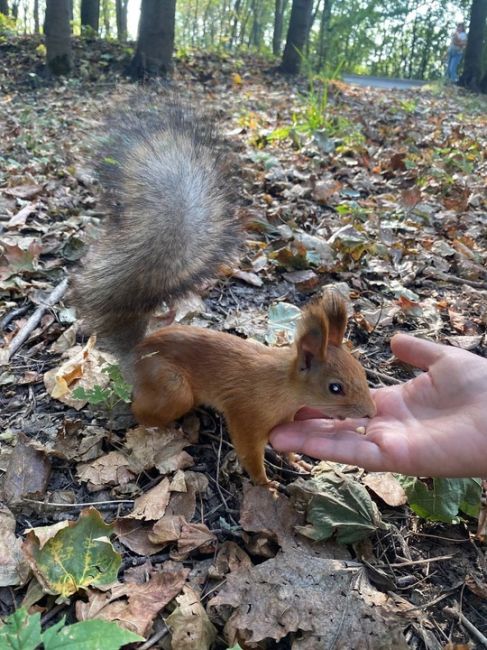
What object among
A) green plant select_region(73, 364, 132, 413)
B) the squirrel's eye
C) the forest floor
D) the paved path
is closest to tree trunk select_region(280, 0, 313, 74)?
the paved path

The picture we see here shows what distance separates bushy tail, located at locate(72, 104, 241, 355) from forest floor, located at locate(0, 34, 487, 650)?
0.63 ft

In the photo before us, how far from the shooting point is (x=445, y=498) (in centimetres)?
159

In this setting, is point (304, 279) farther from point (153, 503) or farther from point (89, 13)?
point (89, 13)

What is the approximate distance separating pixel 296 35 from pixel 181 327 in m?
11.0

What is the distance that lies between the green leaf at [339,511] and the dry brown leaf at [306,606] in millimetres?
82

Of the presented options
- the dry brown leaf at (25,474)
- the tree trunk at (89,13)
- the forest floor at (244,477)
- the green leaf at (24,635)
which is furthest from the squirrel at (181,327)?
the tree trunk at (89,13)

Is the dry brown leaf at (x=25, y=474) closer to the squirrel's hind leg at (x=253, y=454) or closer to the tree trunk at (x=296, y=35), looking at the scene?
the squirrel's hind leg at (x=253, y=454)

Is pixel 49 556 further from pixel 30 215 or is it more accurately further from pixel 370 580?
pixel 30 215

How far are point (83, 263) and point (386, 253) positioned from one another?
5.75ft

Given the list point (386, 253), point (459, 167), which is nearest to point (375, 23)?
point (459, 167)

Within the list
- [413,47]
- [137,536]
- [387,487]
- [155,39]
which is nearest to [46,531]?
[137,536]

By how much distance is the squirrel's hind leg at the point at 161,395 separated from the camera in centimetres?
185

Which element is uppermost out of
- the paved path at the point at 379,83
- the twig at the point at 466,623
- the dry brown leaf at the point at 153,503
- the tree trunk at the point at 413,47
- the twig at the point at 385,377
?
the tree trunk at the point at 413,47

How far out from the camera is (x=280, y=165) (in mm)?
4457
